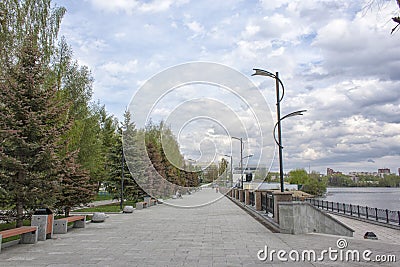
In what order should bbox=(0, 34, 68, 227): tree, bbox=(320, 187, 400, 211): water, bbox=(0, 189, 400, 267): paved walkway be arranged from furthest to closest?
bbox=(320, 187, 400, 211): water
bbox=(0, 34, 68, 227): tree
bbox=(0, 189, 400, 267): paved walkway

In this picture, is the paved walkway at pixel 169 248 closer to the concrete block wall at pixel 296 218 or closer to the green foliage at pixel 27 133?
the concrete block wall at pixel 296 218

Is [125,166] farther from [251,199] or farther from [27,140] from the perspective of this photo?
[27,140]

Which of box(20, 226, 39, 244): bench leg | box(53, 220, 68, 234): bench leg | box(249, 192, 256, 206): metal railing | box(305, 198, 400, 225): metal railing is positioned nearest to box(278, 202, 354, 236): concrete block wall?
box(53, 220, 68, 234): bench leg

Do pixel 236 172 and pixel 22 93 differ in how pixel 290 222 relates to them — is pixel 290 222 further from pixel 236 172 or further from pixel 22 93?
pixel 236 172

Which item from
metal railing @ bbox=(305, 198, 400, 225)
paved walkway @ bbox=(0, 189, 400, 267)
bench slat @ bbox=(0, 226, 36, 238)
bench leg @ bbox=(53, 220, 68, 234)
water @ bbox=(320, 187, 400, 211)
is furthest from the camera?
water @ bbox=(320, 187, 400, 211)

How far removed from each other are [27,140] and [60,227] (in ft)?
9.43

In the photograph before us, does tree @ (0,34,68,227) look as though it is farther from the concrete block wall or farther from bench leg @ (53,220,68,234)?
the concrete block wall

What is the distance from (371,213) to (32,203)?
19101 mm

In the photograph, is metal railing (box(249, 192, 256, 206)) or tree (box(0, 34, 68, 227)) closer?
tree (box(0, 34, 68, 227))

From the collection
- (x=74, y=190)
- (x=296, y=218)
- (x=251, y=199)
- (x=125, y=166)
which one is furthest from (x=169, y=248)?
(x=125, y=166)

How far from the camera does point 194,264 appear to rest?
6590 mm

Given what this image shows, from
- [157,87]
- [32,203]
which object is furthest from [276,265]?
[157,87]

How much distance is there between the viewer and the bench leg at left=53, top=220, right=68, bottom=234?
11.0 metres

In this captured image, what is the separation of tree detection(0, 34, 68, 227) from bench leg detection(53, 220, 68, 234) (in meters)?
0.70
